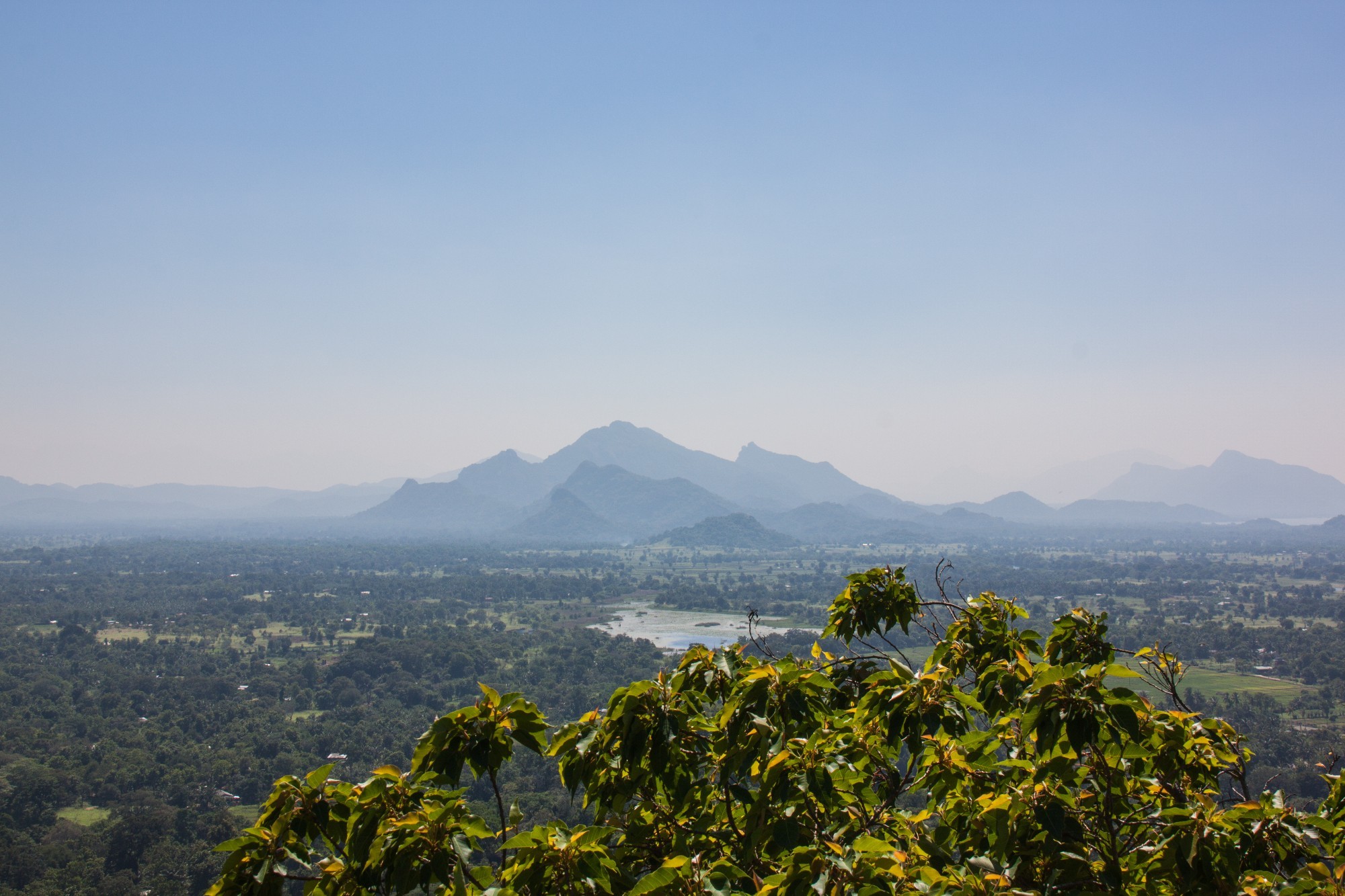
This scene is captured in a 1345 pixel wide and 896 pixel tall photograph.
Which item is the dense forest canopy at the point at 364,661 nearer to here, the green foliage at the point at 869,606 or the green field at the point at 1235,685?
the green field at the point at 1235,685

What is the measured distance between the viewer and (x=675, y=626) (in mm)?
70750

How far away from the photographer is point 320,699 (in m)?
45.2

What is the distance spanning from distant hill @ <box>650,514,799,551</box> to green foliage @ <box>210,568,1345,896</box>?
532 ft

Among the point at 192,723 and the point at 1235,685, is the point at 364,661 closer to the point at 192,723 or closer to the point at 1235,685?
the point at 192,723

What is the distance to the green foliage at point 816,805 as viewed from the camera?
215 centimetres

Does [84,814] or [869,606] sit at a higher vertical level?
[869,606]

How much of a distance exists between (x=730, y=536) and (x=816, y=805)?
172924mm

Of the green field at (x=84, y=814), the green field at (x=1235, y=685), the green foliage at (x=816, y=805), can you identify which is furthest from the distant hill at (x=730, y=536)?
the green foliage at (x=816, y=805)

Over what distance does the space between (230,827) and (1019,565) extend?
390ft

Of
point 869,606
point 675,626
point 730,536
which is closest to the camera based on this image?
point 869,606

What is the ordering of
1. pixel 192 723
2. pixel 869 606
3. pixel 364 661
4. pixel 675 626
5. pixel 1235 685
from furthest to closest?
pixel 675 626
pixel 364 661
pixel 1235 685
pixel 192 723
pixel 869 606

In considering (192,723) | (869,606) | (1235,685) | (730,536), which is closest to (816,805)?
(869,606)

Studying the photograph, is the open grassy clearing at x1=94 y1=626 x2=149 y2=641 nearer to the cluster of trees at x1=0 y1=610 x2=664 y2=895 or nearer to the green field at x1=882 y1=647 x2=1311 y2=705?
the cluster of trees at x1=0 y1=610 x2=664 y2=895

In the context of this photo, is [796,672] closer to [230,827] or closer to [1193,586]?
[230,827]
